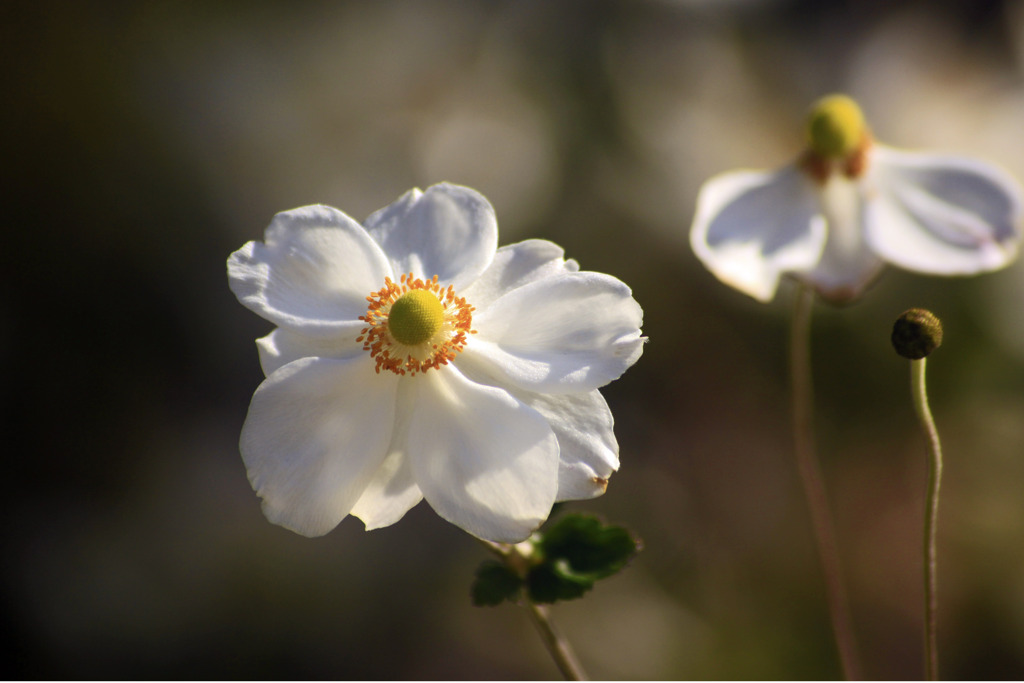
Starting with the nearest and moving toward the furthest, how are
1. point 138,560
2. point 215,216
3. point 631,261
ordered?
point 138,560
point 215,216
point 631,261

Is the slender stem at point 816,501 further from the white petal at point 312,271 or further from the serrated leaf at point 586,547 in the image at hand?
the white petal at point 312,271

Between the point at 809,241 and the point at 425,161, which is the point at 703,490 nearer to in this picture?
the point at 425,161

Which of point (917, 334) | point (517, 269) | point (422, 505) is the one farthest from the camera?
point (422, 505)

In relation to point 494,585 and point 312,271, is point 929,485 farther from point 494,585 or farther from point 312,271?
point 312,271

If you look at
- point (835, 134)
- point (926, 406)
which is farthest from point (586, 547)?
point (835, 134)

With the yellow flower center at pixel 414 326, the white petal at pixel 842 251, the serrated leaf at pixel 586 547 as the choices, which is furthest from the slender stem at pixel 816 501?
the yellow flower center at pixel 414 326

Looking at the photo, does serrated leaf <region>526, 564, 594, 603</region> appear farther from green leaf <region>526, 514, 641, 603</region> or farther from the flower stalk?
the flower stalk

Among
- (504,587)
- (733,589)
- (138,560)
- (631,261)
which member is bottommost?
(733,589)

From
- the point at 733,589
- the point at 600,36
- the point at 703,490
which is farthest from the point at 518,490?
the point at 600,36
